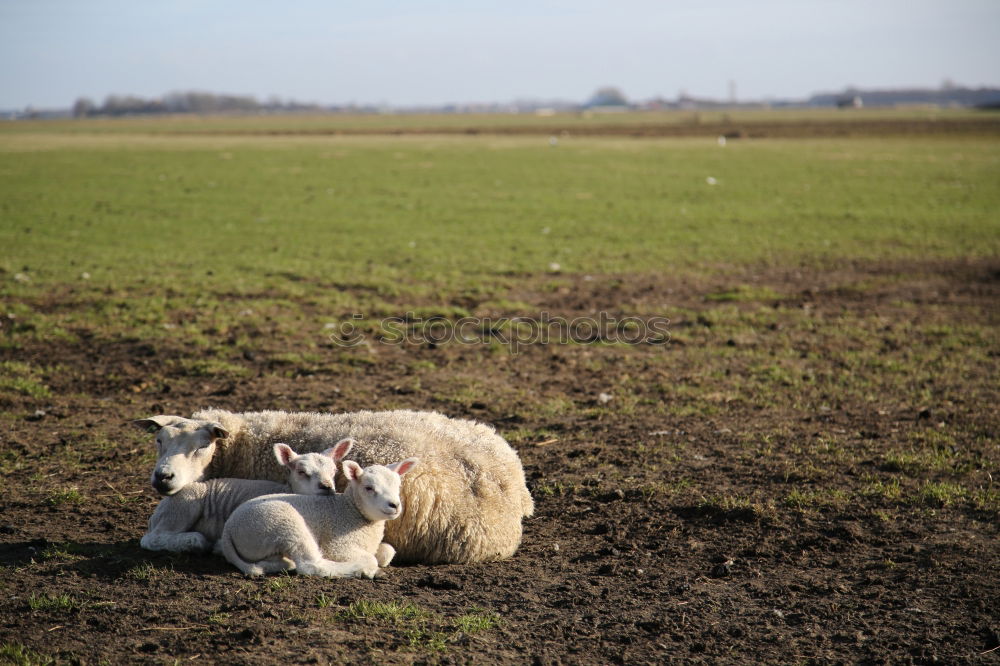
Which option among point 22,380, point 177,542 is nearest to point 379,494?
point 177,542

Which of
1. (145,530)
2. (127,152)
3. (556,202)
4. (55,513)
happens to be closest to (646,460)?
(145,530)

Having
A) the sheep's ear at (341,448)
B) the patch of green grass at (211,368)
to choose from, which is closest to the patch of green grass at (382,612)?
the sheep's ear at (341,448)

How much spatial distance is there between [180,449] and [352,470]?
144cm

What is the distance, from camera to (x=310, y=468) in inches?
243

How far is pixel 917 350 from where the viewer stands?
42.4 feet

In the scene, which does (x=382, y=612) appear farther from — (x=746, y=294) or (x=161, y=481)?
(x=746, y=294)

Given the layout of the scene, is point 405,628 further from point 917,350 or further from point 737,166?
point 737,166

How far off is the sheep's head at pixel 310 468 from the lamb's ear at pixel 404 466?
0.45 meters

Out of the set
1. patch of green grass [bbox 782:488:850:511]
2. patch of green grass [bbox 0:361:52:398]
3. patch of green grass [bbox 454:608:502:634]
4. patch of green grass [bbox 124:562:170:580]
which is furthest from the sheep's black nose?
patch of green grass [bbox 782:488:850:511]

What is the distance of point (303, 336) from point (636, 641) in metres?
8.95

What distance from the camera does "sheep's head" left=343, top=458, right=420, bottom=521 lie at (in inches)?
230

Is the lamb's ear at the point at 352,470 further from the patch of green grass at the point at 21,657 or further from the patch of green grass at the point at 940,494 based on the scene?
the patch of green grass at the point at 940,494

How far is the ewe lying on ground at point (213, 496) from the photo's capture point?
6160 mm

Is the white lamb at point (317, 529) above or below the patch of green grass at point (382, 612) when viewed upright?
above
